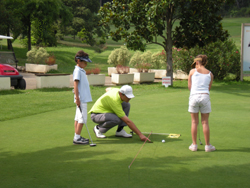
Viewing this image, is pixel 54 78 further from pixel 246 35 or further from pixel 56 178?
pixel 56 178

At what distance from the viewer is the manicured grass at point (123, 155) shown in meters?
4.69

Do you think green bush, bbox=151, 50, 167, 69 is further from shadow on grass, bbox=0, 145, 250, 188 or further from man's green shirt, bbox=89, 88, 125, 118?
shadow on grass, bbox=0, 145, 250, 188

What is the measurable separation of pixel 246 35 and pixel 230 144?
51.5 feet

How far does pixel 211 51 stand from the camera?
2239 cm

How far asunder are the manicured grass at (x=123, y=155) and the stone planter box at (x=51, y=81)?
7516mm

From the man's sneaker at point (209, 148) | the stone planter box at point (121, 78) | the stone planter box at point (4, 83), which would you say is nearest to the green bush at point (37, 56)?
the stone planter box at point (121, 78)

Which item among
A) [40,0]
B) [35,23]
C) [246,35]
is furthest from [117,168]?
[35,23]

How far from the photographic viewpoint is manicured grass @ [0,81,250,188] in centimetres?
469

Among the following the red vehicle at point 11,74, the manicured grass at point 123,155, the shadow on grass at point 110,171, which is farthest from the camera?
the red vehicle at point 11,74

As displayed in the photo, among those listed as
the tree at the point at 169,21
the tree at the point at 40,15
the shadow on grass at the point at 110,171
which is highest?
the tree at the point at 40,15

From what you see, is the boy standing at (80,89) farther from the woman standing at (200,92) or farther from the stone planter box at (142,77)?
the stone planter box at (142,77)

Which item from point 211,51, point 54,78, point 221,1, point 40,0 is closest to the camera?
point 54,78

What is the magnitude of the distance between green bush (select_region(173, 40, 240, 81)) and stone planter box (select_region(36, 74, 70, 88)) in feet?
27.6

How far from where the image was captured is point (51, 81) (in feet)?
59.1
